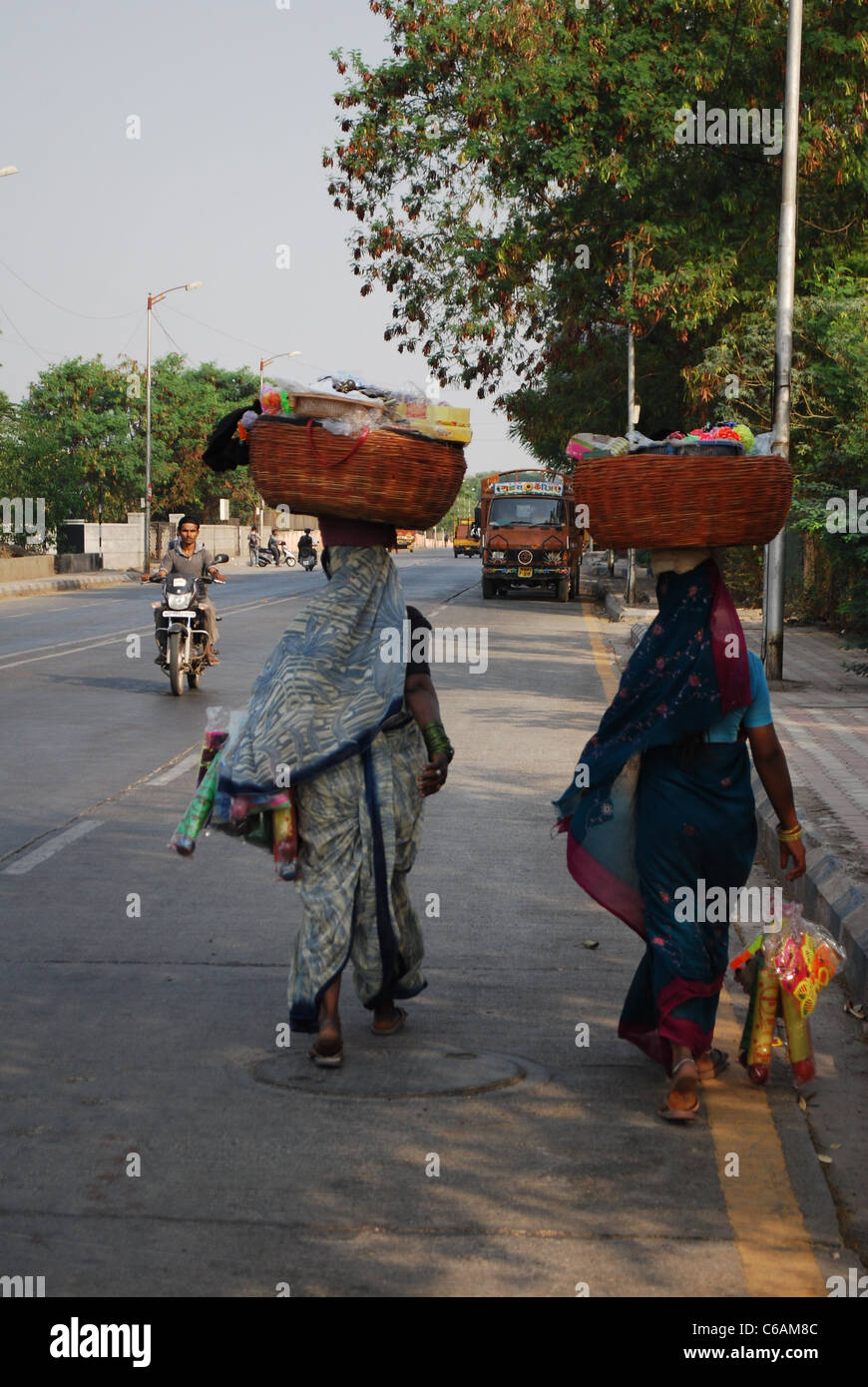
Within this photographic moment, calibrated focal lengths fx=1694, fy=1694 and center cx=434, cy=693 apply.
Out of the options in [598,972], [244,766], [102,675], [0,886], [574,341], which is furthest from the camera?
[574,341]

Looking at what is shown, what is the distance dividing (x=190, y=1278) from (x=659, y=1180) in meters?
1.29

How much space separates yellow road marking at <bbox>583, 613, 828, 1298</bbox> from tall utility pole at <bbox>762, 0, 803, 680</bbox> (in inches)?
456

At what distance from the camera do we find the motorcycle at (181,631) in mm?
16188

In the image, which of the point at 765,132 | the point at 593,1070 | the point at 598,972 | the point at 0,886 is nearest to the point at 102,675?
the point at 0,886

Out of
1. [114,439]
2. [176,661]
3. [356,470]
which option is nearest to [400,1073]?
[356,470]

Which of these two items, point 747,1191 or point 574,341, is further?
point 574,341

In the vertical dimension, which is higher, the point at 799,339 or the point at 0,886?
the point at 799,339

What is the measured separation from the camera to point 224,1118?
4770 mm

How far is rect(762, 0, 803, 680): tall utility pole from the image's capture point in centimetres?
1667

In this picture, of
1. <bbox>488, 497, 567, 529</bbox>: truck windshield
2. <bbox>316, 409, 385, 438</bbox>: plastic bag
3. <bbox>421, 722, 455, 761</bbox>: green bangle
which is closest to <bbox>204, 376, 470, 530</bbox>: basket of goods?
<bbox>316, 409, 385, 438</bbox>: plastic bag

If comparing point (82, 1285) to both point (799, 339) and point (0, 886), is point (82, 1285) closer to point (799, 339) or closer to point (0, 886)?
point (0, 886)

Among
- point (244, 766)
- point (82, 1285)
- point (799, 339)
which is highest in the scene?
point (799, 339)

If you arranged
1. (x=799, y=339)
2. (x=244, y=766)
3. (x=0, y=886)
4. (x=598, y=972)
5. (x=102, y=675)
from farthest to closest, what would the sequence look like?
(x=799, y=339) → (x=102, y=675) → (x=0, y=886) → (x=598, y=972) → (x=244, y=766)

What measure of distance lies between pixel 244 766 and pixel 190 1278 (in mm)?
1850
